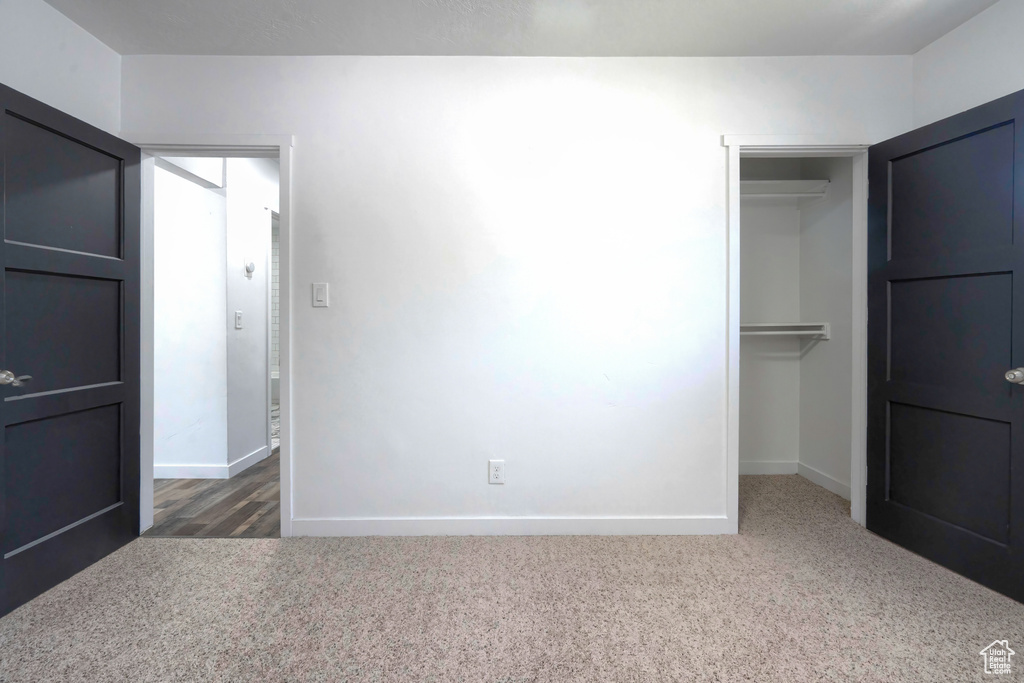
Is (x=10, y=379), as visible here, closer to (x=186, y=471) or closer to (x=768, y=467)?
(x=186, y=471)

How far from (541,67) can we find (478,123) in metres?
0.43

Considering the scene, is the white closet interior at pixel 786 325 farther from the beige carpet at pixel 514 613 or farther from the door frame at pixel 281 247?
the door frame at pixel 281 247

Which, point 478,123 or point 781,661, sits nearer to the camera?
point 781,661

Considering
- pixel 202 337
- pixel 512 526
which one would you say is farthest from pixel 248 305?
pixel 512 526

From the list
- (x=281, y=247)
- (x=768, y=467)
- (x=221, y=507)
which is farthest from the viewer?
(x=768, y=467)

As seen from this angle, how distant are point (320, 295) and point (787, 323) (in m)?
2.94

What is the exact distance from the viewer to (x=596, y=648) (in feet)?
5.18

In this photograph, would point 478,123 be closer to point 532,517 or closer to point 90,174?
point 90,174

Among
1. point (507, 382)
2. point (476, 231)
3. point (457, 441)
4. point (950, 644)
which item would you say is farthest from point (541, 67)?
point (950, 644)

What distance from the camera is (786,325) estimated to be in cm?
315

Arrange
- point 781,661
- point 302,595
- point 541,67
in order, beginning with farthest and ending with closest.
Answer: point 541,67
point 302,595
point 781,661

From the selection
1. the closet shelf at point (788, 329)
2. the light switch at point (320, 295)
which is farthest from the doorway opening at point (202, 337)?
the closet shelf at point (788, 329)

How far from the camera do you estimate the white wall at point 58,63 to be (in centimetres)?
192

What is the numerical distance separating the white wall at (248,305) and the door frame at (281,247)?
3.36 ft
